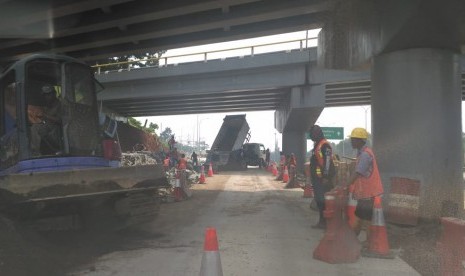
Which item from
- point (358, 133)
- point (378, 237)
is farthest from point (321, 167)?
point (378, 237)

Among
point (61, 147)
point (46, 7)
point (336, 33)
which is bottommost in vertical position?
point (61, 147)

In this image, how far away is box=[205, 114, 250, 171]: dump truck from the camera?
37.9 m

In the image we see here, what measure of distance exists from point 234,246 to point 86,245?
240cm

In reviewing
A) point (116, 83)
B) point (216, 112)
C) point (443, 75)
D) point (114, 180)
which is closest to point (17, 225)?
point (114, 180)

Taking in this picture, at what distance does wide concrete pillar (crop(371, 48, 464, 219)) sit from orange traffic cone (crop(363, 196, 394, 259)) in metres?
3.78

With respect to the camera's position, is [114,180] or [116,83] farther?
[116,83]

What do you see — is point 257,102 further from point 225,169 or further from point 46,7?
point 46,7

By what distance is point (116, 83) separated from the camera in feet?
105

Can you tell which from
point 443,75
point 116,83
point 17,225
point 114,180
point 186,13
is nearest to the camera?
point 17,225

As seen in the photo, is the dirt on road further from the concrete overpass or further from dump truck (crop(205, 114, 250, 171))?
dump truck (crop(205, 114, 250, 171))

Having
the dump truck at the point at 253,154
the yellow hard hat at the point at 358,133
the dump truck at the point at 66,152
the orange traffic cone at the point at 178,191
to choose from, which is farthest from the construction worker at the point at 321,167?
the dump truck at the point at 253,154

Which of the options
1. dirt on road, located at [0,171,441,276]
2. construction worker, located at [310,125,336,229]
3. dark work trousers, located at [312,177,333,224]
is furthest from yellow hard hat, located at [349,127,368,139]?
dark work trousers, located at [312,177,333,224]

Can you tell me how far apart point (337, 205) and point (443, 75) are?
5.83 meters

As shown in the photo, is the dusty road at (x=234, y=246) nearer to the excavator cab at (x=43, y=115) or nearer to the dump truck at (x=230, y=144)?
the excavator cab at (x=43, y=115)
